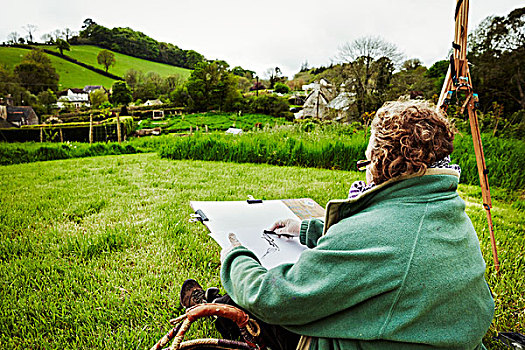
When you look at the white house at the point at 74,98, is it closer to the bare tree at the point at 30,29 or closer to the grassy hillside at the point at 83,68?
the grassy hillside at the point at 83,68

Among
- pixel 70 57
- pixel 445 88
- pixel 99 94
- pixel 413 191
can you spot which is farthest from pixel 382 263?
pixel 70 57

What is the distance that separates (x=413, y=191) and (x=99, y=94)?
21.3 m

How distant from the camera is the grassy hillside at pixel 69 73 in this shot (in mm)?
13823

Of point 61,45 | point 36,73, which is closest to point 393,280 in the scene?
point 36,73

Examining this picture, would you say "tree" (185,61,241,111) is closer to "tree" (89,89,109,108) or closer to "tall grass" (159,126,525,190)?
"tree" (89,89,109,108)

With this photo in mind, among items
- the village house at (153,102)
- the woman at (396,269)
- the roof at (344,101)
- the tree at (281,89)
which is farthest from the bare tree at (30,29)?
the woman at (396,269)

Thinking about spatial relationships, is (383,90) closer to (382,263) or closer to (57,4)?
(57,4)

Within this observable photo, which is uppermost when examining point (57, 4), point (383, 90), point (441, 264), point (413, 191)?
point (57, 4)

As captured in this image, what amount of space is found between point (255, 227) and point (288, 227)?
0.97 feet

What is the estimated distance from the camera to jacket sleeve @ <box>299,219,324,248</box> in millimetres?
1630

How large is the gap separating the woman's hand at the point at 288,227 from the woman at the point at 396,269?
91 centimetres

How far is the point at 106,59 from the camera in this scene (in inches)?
858

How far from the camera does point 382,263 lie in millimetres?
791

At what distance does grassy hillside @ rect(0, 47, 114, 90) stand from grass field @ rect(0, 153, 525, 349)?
13918mm
